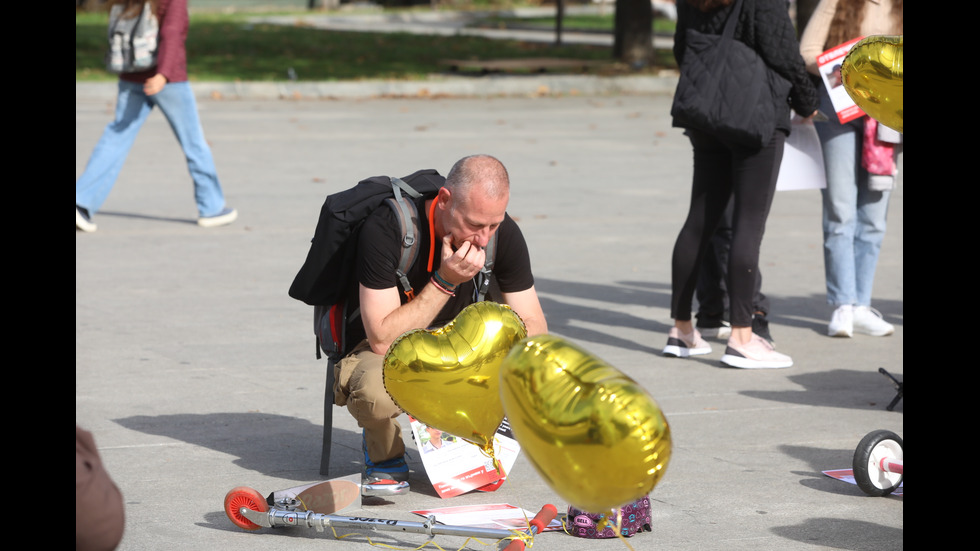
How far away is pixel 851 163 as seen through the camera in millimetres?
6445

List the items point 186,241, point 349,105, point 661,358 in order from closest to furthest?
point 661,358, point 186,241, point 349,105

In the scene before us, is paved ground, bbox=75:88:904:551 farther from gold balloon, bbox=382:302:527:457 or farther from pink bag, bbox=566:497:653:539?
gold balloon, bbox=382:302:527:457

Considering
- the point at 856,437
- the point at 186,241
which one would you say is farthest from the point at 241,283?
the point at 856,437

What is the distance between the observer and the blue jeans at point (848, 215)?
253 inches

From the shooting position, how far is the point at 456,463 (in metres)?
4.38

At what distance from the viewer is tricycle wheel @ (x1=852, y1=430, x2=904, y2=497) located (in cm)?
415

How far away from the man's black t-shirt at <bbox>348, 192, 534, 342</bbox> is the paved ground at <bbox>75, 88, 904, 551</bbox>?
70 centimetres

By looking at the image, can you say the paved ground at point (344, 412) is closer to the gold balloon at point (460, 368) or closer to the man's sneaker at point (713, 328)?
the man's sneaker at point (713, 328)

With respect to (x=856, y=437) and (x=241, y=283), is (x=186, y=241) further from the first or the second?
(x=856, y=437)

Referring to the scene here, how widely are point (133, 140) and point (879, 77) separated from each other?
6.46 meters

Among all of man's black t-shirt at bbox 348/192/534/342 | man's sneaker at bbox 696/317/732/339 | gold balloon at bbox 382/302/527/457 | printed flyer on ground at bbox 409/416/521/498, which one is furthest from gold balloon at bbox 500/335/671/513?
man's sneaker at bbox 696/317/732/339

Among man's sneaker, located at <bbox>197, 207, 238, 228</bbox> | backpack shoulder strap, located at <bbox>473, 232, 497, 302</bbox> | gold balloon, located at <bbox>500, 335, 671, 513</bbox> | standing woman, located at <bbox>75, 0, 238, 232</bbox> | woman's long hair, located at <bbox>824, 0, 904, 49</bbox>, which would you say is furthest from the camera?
man's sneaker, located at <bbox>197, 207, 238, 228</bbox>

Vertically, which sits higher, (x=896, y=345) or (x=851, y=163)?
(x=851, y=163)

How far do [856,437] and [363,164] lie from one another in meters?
7.49
